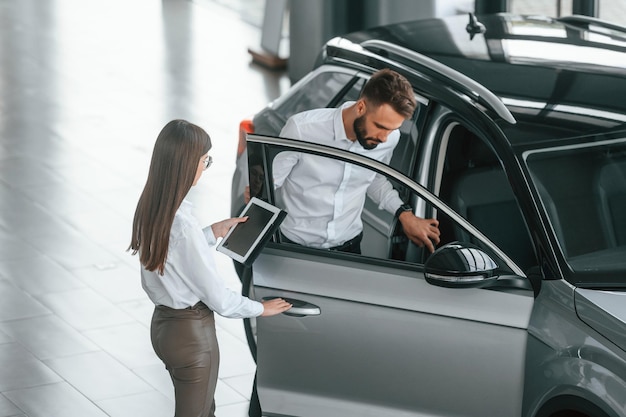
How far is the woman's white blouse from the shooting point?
13.3 feet

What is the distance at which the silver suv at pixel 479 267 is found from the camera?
4066 millimetres

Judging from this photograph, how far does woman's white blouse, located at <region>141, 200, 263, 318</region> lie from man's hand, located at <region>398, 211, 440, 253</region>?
0.71 metres

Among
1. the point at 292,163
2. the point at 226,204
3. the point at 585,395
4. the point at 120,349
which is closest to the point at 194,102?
the point at 226,204

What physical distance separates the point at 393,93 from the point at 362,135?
26 cm

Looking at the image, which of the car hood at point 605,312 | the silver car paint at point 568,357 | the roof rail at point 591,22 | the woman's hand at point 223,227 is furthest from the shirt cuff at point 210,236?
the roof rail at point 591,22

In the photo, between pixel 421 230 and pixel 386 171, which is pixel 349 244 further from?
pixel 386 171

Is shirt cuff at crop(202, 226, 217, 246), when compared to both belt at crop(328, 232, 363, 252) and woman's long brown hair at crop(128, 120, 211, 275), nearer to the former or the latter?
woman's long brown hair at crop(128, 120, 211, 275)

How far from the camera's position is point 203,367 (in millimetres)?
4285

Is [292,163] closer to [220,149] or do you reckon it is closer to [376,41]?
[376,41]

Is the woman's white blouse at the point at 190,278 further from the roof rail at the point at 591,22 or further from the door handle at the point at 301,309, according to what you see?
the roof rail at the point at 591,22

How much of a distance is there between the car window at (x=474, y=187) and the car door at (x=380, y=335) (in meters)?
0.48

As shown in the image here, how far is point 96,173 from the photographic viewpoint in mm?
8711

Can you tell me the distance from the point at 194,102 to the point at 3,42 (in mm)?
2940

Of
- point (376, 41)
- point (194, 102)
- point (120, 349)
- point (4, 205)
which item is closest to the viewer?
point (376, 41)
